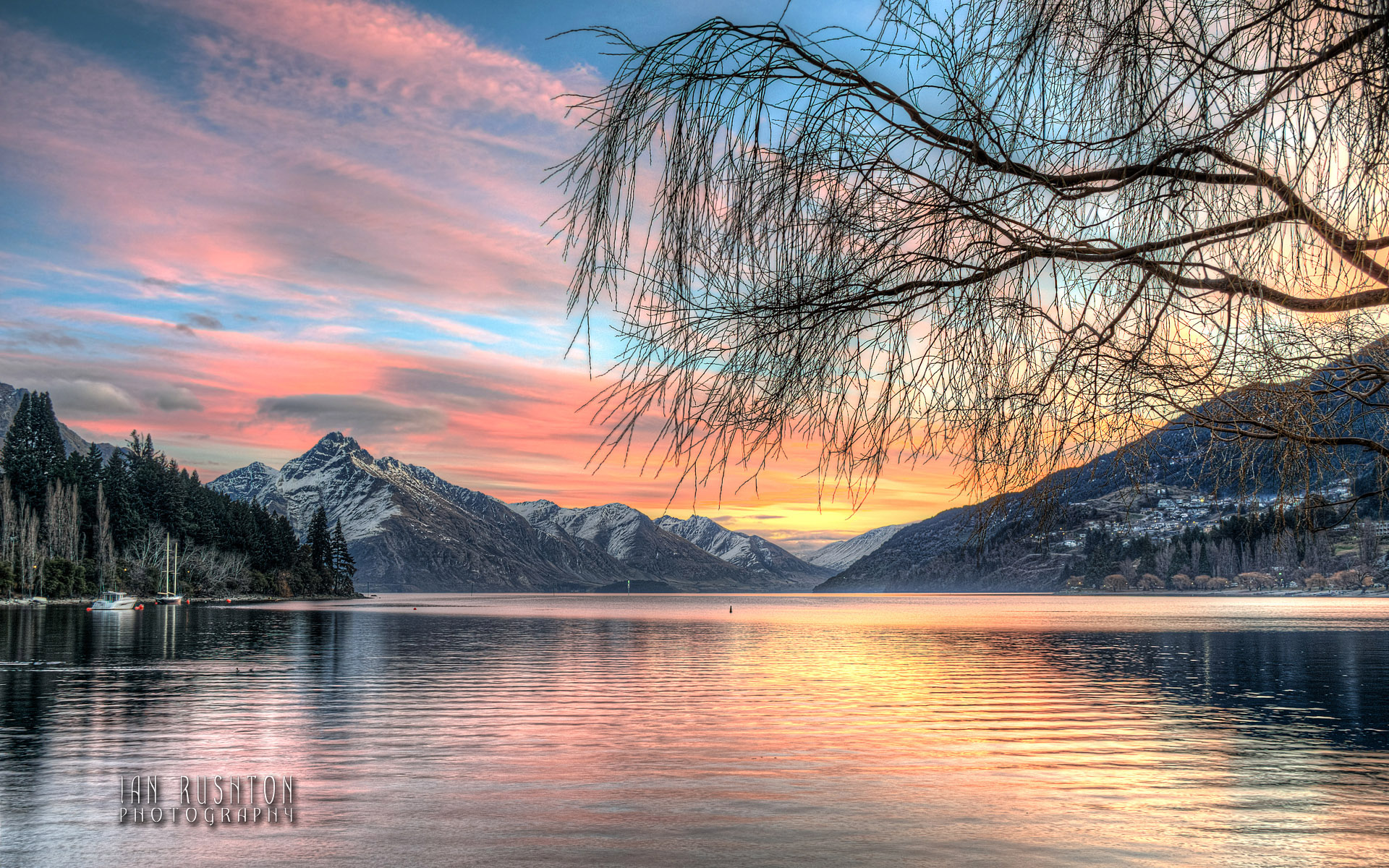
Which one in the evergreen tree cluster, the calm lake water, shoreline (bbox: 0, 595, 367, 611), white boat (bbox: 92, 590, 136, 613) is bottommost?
shoreline (bbox: 0, 595, 367, 611)

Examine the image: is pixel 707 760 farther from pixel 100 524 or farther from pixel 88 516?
pixel 88 516

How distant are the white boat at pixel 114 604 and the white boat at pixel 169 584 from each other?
30.9m

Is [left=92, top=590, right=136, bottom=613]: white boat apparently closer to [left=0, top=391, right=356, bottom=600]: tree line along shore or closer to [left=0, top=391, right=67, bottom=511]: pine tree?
[left=0, top=391, right=356, bottom=600]: tree line along shore

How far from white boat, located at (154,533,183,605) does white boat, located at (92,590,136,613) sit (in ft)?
102

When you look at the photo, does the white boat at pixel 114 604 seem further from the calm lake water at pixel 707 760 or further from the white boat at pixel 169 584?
the calm lake water at pixel 707 760

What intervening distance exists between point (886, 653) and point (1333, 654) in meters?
24.3

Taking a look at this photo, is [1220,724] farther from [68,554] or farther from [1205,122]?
[68,554]

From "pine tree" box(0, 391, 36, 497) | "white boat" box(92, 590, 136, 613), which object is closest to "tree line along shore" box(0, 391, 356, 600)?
"pine tree" box(0, 391, 36, 497)

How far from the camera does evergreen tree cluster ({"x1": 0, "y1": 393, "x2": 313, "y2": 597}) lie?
140 metres

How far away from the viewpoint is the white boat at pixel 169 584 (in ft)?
507

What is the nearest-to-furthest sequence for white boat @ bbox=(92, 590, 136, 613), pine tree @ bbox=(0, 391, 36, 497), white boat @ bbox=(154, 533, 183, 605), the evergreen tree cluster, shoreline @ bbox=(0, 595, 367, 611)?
1. white boat @ bbox=(92, 590, 136, 613)
2. shoreline @ bbox=(0, 595, 367, 611)
3. the evergreen tree cluster
4. white boat @ bbox=(154, 533, 183, 605)
5. pine tree @ bbox=(0, 391, 36, 497)

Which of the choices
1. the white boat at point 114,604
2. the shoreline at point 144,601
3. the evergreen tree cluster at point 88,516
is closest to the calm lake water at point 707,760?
the white boat at point 114,604

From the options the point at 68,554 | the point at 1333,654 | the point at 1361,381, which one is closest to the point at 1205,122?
the point at 1361,381

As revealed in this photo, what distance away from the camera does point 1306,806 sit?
1623 centimetres
